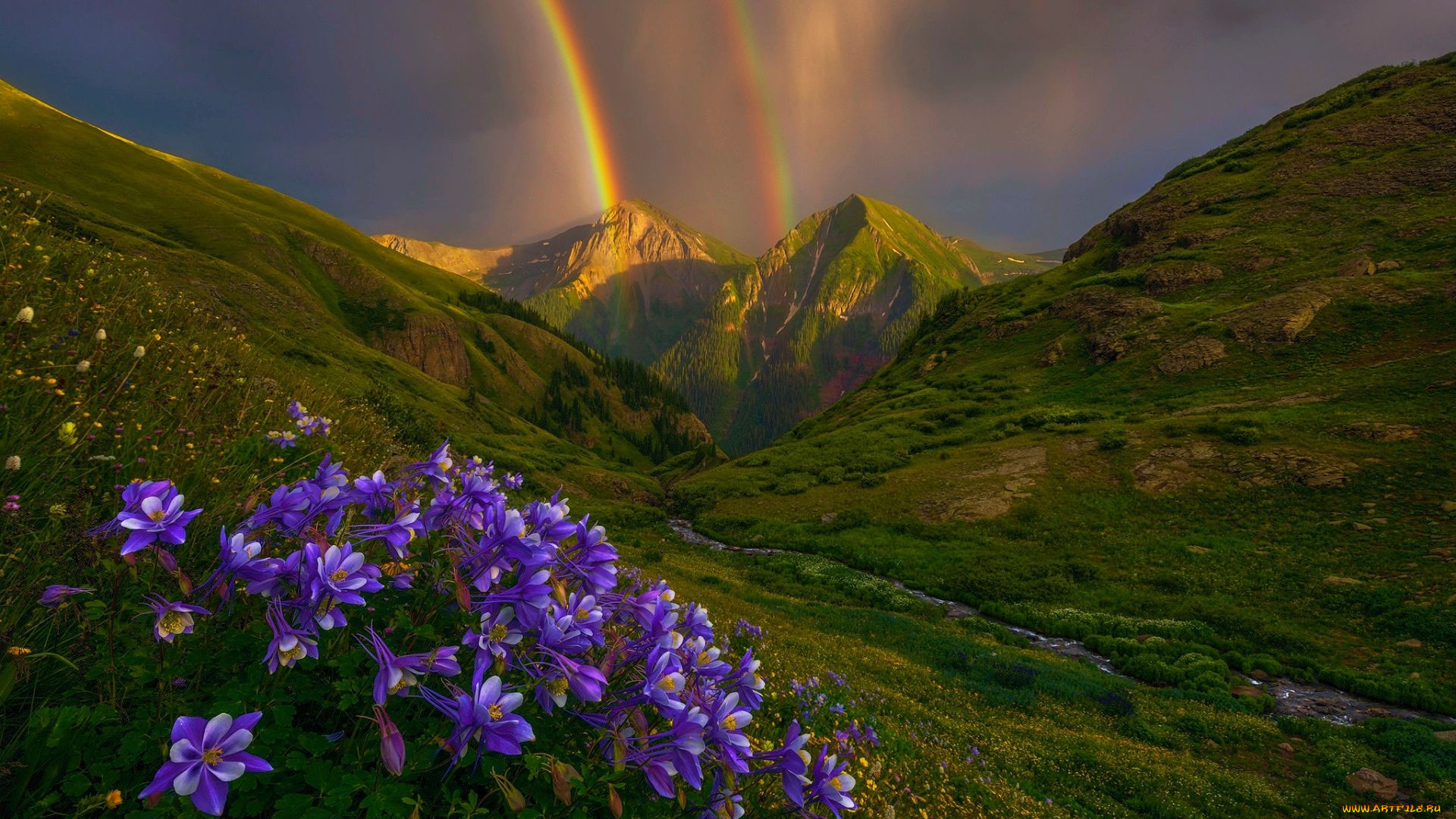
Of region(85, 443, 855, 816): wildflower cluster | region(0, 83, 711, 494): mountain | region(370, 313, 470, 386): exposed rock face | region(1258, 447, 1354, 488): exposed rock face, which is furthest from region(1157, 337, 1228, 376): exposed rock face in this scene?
region(370, 313, 470, 386): exposed rock face

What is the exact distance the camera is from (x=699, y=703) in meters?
2.05

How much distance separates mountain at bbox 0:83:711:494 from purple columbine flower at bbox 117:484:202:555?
5661mm

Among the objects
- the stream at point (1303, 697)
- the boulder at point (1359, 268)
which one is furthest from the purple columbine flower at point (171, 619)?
the boulder at point (1359, 268)

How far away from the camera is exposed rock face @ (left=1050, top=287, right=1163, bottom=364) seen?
47.9 m

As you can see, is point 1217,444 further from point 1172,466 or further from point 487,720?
point 487,720

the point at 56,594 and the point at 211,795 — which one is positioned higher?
the point at 56,594

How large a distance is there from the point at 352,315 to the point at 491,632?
131872 millimetres

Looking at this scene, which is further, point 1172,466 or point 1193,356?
point 1193,356

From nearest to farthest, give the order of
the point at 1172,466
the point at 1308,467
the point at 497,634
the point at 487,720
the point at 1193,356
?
1. the point at 487,720
2. the point at 497,634
3. the point at 1308,467
4. the point at 1172,466
5. the point at 1193,356

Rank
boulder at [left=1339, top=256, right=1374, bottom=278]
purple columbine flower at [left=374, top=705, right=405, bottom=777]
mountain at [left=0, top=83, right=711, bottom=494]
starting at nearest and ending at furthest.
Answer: purple columbine flower at [left=374, top=705, right=405, bottom=777]
boulder at [left=1339, top=256, right=1374, bottom=278]
mountain at [left=0, top=83, right=711, bottom=494]

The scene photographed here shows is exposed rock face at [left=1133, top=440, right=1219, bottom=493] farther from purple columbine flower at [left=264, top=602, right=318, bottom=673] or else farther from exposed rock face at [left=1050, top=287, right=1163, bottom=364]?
purple columbine flower at [left=264, top=602, right=318, bottom=673]

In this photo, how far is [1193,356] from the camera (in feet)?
135

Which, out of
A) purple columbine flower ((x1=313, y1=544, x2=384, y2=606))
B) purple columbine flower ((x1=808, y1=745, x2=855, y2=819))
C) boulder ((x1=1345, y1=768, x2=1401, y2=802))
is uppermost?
purple columbine flower ((x1=313, y1=544, x2=384, y2=606))

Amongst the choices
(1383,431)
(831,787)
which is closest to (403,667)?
(831,787)
